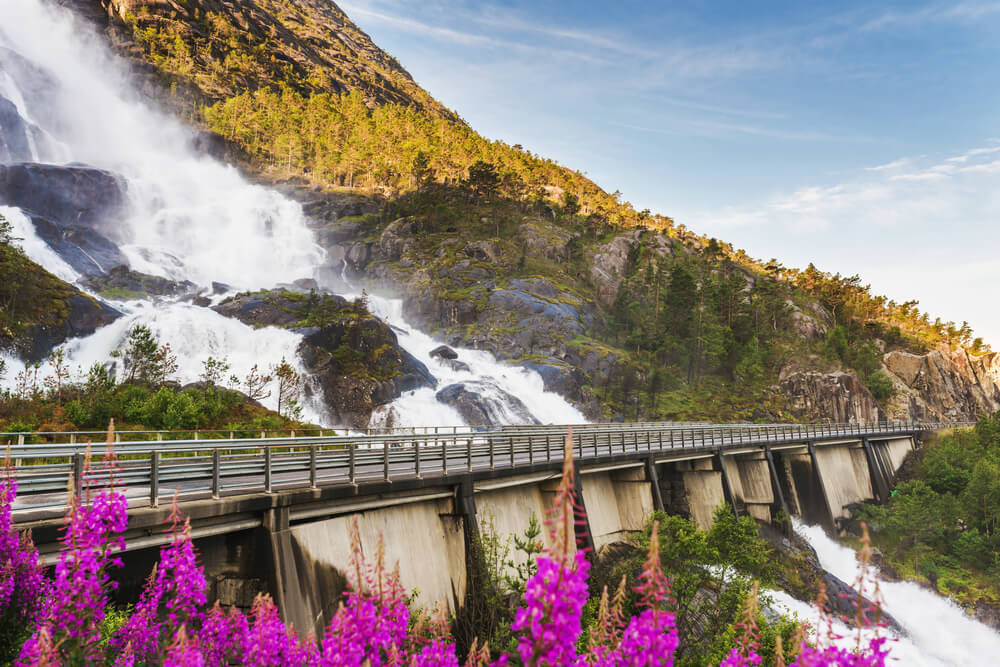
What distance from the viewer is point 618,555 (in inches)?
1100

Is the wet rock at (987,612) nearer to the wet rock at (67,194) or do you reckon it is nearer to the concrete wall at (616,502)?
the concrete wall at (616,502)

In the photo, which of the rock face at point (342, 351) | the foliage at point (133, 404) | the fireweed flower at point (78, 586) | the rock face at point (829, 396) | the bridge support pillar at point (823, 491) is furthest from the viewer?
the rock face at point (829, 396)

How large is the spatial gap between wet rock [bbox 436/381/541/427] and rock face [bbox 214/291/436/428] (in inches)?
152

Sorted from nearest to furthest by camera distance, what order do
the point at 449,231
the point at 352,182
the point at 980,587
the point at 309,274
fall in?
the point at 980,587 < the point at 309,274 < the point at 449,231 < the point at 352,182

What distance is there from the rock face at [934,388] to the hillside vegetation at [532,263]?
133 inches

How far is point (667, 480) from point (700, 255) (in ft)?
363

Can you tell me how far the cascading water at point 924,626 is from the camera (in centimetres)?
3120

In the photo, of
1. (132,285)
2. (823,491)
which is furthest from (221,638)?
(132,285)

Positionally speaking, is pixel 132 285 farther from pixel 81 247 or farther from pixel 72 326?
pixel 72 326

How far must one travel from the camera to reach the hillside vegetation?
281ft

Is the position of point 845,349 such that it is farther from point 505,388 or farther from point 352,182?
point 352,182

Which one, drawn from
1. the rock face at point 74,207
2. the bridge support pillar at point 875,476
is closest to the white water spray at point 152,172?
the rock face at point 74,207

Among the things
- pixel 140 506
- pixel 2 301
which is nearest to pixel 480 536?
pixel 140 506

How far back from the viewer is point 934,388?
4328 inches
